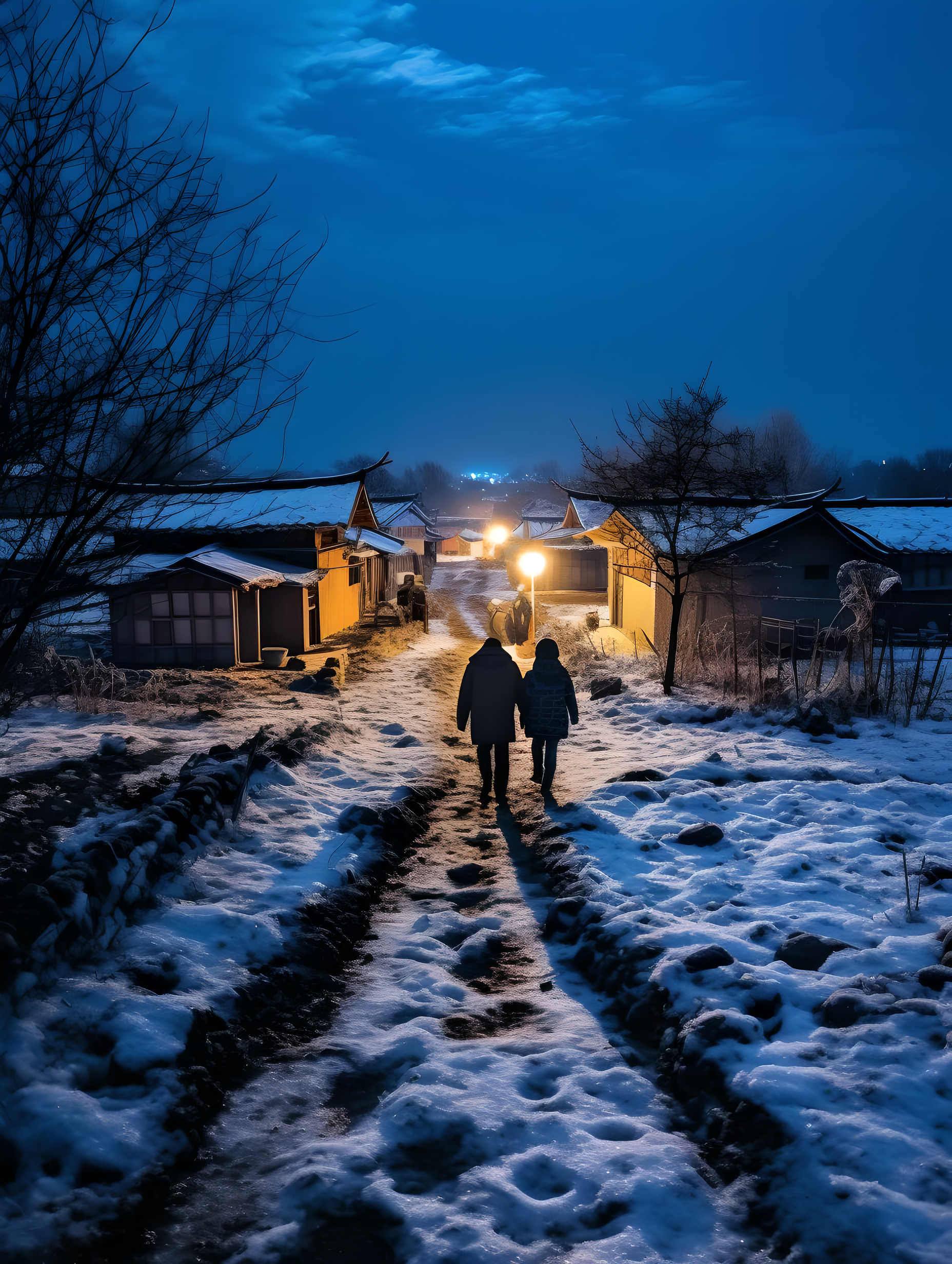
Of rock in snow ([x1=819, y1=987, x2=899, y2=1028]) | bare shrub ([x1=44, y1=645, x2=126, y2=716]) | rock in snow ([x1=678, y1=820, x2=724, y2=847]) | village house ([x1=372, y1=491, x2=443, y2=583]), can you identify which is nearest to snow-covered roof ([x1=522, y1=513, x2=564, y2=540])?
village house ([x1=372, y1=491, x2=443, y2=583])

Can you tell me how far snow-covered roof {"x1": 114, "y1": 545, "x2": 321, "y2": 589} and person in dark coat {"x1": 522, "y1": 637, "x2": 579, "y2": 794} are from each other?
10987mm

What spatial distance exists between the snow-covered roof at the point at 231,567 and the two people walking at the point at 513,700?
10.5 meters

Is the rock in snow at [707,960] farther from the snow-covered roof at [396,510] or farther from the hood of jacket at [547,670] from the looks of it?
the snow-covered roof at [396,510]

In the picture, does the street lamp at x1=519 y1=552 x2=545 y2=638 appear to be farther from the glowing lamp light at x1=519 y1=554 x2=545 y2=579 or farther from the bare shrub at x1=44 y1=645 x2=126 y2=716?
the bare shrub at x1=44 y1=645 x2=126 y2=716

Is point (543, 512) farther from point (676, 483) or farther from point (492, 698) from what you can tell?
point (492, 698)

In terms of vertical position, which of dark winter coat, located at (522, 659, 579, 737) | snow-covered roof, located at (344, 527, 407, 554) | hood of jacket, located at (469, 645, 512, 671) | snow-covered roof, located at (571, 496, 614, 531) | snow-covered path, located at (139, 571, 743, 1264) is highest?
snow-covered roof, located at (571, 496, 614, 531)

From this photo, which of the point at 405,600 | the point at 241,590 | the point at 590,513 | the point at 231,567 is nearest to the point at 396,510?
the point at 590,513

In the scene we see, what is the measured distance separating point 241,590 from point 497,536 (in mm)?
51643

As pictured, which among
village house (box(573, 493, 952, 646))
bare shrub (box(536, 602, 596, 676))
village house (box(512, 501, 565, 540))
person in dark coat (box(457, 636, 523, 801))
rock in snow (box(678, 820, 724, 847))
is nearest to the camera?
rock in snow (box(678, 820, 724, 847))

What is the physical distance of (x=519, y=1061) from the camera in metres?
4.24

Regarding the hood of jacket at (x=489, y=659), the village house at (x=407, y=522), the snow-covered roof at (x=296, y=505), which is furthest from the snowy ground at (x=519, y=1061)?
the village house at (x=407, y=522)

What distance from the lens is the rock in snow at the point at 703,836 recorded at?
23.0 feet

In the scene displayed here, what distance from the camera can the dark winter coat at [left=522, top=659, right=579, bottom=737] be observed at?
8.75 m

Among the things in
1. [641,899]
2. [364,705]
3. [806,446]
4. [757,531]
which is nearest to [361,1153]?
[641,899]
